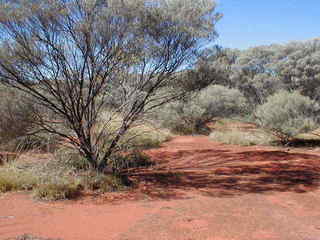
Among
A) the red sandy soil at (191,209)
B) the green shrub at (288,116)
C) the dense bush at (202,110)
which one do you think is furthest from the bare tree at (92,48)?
the dense bush at (202,110)

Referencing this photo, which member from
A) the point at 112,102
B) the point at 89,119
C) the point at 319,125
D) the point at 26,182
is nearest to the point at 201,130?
the point at 319,125

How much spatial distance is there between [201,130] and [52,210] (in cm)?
1534

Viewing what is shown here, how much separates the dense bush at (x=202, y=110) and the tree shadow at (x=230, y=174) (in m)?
8.19

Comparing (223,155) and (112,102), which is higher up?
(112,102)

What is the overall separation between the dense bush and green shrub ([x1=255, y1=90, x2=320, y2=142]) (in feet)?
17.9

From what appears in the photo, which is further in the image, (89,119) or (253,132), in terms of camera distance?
(253,132)

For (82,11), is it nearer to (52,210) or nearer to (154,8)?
(154,8)

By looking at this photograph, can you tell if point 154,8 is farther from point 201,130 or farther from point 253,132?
point 201,130

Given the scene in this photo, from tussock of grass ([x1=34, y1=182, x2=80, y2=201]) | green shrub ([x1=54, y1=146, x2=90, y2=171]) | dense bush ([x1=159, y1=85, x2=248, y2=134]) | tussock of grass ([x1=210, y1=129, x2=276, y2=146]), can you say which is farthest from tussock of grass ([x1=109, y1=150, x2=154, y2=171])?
dense bush ([x1=159, y1=85, x2=248, y2=134])

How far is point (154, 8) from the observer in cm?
762

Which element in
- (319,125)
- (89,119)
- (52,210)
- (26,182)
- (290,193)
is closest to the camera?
(52,210)

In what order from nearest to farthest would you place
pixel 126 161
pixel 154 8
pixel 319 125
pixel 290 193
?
pixel 290 193 → pixel 154 8 → pixel 126 161 → pixel 319 125

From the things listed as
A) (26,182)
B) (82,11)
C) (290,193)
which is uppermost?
(82,11)

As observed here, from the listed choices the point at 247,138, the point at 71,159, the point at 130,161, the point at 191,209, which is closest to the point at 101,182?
the point at 71,159
